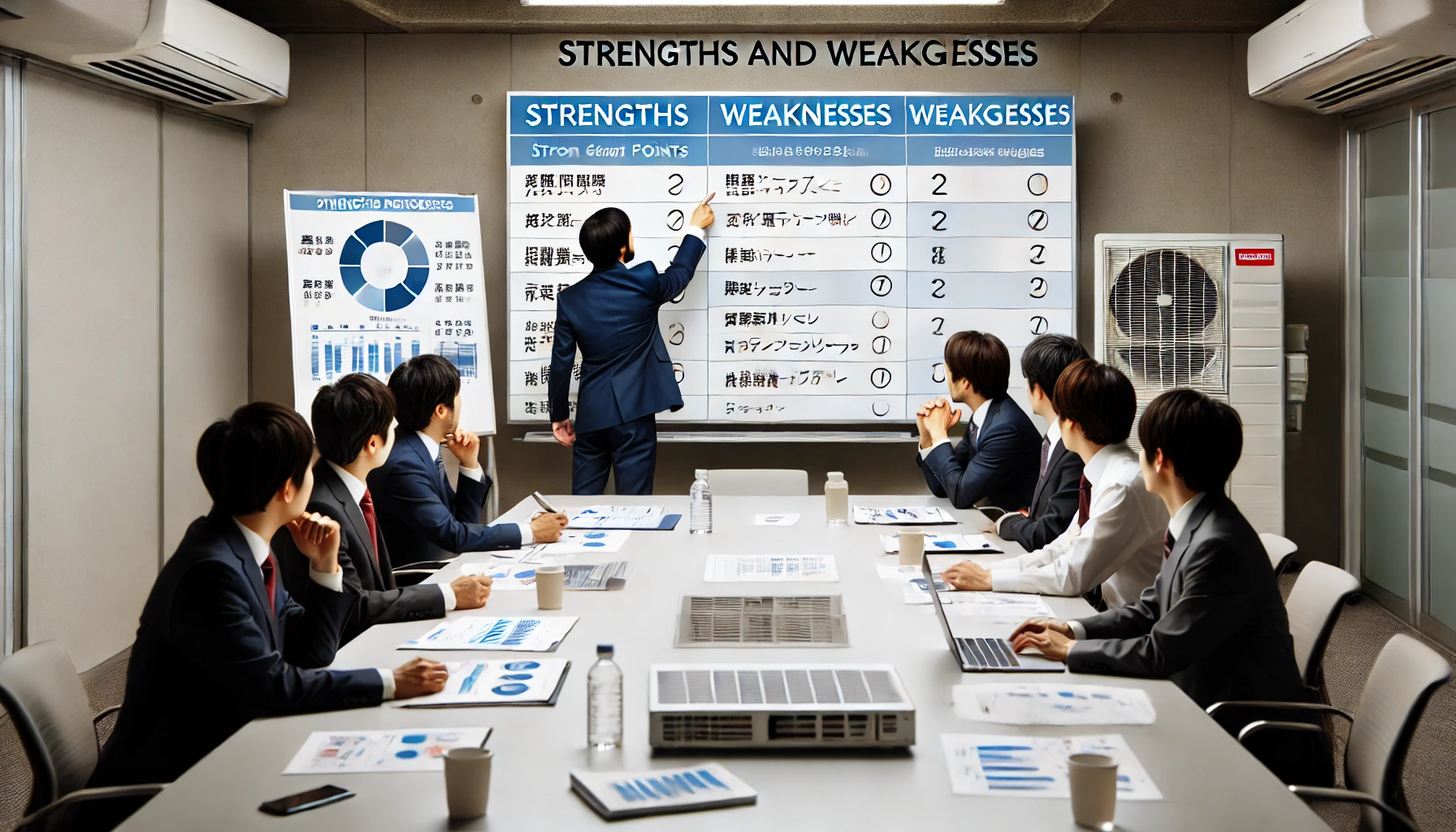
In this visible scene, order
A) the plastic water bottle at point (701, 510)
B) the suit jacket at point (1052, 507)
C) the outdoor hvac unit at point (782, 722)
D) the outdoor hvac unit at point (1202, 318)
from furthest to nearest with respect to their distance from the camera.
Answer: the outdoor hvac unit at point (1202, 318), the plastic water bottle at point (701, 510), the suit jacket at point (1052, 507), the outdoor hvac unit at point (782, 722)

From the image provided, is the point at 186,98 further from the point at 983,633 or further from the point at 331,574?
the point at 983,633

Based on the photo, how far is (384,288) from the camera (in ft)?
17.1

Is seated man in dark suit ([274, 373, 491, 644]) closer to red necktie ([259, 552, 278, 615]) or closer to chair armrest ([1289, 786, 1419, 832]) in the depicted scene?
red necktie ([259, 552, 278, 615])

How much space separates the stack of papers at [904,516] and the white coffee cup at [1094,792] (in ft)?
7.02

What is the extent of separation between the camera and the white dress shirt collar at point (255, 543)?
77.4 inches

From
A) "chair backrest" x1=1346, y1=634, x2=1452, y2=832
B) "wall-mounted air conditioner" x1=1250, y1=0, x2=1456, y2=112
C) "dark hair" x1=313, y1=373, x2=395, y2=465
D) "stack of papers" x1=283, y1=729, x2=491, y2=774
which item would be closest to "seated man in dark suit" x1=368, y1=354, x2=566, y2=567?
"dark hair" x1=313, y1=373, x2=395, y2=465

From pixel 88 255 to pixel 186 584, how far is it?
10.4 ft

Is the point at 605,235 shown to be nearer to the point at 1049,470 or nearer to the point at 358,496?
the point at 1049,470

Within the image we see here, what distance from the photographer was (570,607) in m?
2.50

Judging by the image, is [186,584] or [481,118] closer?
[186,584]

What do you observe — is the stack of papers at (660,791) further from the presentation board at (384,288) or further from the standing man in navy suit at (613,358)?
the presentation board at (384,288)

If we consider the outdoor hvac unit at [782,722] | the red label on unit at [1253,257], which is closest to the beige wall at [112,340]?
the outdoor hvac unit at [782,722]

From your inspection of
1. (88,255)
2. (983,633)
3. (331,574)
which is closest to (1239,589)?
(983,633)

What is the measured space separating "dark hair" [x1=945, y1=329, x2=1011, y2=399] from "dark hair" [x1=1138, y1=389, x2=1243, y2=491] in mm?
Answer: 1659
